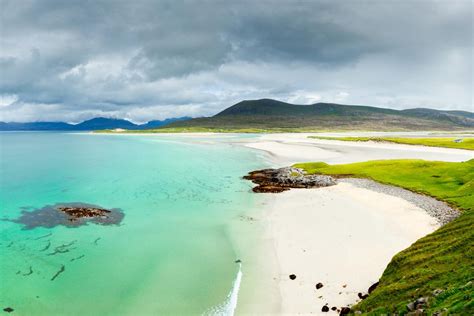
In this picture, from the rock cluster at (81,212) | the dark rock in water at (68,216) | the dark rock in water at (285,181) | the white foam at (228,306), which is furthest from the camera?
the dark rock in water at (285,181)

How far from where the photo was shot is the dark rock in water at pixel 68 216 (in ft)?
105

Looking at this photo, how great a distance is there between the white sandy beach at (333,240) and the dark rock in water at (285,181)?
18.0ft

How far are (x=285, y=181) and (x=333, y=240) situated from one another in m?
25.2

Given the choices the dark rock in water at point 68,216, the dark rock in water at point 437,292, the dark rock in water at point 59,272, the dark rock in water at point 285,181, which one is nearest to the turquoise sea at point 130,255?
the dark rock in water at point 59,272

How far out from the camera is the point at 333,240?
24.5m

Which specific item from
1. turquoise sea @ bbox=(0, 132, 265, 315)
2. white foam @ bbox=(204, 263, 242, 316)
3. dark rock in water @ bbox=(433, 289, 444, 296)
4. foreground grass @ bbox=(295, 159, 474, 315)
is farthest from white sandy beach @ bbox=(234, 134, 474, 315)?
dark rock in water @ bbox=(433, 289, 444, 296)

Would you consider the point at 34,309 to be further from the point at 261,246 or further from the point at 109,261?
the point at 261,246

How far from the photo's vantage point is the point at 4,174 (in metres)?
65.4

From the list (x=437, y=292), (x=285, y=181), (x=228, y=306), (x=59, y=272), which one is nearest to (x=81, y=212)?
(x=59, y=272)

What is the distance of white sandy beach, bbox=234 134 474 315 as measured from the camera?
679 inches

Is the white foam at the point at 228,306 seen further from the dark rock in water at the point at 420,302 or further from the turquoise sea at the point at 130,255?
the dark rock in water at the point at 420,302

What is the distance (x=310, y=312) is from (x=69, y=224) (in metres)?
25.5

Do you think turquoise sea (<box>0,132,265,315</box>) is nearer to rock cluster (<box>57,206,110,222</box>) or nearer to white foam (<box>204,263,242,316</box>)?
white foam (<box>204,263,242,316</box>)

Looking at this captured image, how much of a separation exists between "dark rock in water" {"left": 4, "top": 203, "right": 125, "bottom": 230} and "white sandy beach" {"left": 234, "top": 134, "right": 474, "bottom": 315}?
16250 mm
